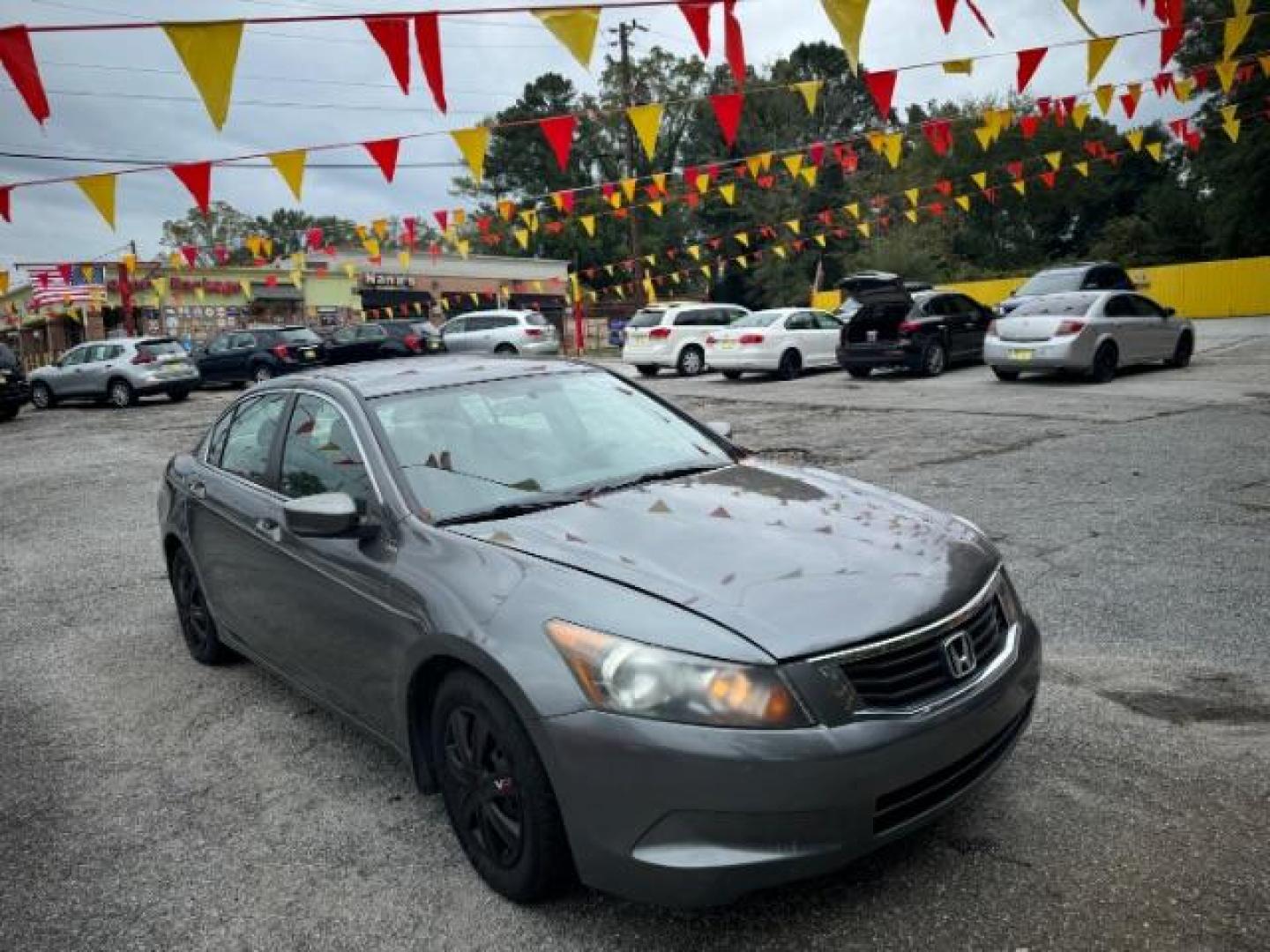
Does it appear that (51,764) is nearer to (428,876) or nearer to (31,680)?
(31,680)

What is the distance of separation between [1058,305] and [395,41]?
425 inches

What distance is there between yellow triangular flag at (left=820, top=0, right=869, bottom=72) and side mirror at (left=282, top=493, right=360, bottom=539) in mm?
6404

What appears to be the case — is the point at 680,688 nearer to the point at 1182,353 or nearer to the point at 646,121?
the point at 646,121

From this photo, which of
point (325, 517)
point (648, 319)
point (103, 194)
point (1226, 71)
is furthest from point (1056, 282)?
point (325, 517)

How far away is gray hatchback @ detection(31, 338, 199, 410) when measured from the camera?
68.4 feet

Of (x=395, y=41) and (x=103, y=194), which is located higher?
(x=395, y=41)

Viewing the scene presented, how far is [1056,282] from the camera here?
1717 centimetres

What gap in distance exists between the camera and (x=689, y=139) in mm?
71688

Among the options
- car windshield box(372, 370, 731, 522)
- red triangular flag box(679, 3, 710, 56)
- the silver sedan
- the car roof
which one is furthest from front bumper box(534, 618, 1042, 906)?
the silver sedan

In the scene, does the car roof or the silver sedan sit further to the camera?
the silver sedan

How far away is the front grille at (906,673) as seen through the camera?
7.27 ft

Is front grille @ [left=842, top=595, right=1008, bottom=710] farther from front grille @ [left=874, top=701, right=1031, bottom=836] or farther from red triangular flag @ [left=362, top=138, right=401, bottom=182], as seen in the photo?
red triangular flag @ [left=362, top=138, right=401, bottom=182]

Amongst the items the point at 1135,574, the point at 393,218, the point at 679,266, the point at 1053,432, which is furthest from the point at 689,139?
the point at 1135,574

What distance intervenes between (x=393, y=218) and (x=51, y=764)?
2194 centimetres
